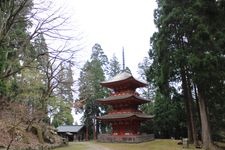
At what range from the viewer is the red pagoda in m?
32.7

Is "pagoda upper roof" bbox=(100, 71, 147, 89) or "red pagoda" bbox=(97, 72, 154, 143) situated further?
"pagoda upper roof" bbox=(100, 71, 147, 89)

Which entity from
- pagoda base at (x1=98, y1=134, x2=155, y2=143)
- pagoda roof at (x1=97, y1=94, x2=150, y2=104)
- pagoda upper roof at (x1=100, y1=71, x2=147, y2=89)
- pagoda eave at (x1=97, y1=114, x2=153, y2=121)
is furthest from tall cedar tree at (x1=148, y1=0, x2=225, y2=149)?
pagoda upper roof at (x1=100, y1=71, x2=147, y2=89)

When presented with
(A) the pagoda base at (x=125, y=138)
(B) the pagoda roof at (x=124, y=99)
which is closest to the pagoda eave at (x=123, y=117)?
(B) the pagoda roof at (x=124, y=99)

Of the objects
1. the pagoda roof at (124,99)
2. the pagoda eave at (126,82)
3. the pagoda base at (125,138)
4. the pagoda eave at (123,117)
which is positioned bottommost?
the pagoda base at (125,138)

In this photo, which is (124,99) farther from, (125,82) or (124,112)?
(125,82)

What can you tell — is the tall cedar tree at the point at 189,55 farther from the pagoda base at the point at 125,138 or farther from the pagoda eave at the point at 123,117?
the pagoda eave at the point at 123,117

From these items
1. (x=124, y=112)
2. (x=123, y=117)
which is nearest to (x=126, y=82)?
(x=124, y=112)

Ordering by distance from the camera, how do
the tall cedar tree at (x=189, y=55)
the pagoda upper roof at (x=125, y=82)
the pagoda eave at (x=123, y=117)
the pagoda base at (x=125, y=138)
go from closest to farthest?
the tall cedar tree at (x=189, y=55) → the pagoda base at (x=125, y=138) → the pagoda eave at (x=123, y=117) → the pagoda upper roof at (x=125, y=82)

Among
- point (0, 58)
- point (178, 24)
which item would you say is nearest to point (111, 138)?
point (178, 24)

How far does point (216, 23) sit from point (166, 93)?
36.5 ft

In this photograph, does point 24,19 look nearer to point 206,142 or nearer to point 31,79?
point 206,142

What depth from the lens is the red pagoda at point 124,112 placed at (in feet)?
107

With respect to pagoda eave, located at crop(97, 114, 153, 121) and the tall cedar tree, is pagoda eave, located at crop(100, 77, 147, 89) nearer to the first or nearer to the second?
pagoda eave, located at crop(97, 114, 153, 121)

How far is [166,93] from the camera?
1024 inches
